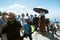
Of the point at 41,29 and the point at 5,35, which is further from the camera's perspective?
the point at 41,29

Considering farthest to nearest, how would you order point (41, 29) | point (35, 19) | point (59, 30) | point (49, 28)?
point (59, 30), point (49, 28), point (35, 19), point (41, 29)

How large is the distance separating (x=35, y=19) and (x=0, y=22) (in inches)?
479

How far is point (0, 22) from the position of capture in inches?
220

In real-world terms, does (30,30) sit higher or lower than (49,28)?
higher

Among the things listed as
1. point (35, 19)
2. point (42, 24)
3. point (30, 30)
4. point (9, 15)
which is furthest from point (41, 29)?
point (9, 15)

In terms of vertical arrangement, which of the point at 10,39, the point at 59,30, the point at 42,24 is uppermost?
the point at 10,39

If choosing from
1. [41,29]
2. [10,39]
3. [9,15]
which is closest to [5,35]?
[10,39]

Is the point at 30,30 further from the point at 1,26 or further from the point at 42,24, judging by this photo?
the point at 42,24

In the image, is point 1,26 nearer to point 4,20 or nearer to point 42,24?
point 4,20

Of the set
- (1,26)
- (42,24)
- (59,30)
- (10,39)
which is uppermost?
(1,26)

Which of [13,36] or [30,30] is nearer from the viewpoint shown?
[13,36]

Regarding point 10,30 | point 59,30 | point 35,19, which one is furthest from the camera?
point 59,30

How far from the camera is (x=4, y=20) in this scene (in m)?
5.57

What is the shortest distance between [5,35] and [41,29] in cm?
1032
